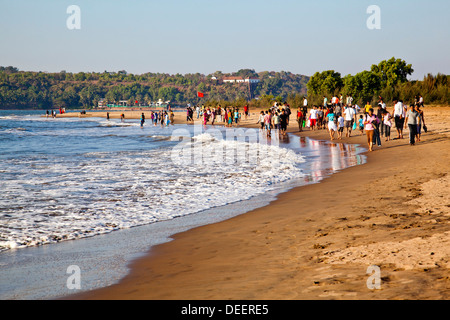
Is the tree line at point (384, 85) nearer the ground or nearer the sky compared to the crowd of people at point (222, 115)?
nearer the sky

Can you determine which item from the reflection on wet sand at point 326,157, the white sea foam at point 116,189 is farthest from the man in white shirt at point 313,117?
the white sea foam at point 116,189

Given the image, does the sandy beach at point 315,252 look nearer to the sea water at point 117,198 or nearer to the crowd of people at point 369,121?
the sea water at point 117,198

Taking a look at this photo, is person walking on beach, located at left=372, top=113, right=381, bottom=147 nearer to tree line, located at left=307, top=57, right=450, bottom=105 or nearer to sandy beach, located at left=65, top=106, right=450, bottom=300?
sandy beach, located at left=65, top=106, right=450, bottom=300

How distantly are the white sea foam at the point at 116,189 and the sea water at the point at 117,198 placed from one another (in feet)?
0.08

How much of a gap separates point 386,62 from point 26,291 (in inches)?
2201

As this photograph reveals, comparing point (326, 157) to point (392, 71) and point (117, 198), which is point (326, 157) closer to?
point (117, 198)

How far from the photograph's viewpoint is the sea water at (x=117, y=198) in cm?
664

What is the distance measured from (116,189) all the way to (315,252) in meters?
8.26

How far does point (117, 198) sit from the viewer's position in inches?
452

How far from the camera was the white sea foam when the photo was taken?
8.78m

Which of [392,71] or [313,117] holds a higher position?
[392,71]

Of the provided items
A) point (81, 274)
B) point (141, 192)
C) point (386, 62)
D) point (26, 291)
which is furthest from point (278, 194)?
point (386, 62)

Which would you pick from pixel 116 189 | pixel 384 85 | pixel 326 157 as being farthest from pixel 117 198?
pixel 384 85
